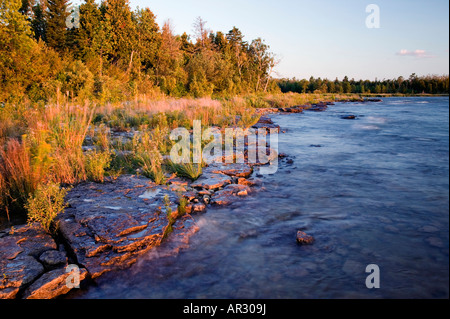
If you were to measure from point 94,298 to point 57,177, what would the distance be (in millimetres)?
2577


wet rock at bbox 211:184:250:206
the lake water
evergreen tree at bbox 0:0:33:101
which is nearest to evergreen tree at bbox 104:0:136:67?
evergreen tree at bbox 0:0:33:101

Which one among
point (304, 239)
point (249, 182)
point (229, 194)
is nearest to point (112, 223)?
point (229, 194)

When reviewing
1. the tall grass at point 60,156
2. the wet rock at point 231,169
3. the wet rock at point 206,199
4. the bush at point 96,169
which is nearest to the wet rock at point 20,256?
the tall grass at point 60,156

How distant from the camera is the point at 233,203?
4641 millimetres

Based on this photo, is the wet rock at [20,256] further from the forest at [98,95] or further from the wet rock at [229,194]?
the wet rock at [229,194]

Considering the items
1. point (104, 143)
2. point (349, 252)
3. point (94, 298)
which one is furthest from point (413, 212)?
point (104, 143)

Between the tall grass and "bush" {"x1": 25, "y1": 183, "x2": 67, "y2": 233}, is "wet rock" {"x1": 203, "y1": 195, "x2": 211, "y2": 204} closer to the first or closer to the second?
the tall grass

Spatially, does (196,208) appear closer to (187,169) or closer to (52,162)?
(187,169)

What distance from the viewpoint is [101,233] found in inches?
128

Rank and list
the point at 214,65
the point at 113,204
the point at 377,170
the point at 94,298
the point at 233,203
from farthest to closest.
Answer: the point at 214,65
the point at 377,170
the point at 233,203
the point at 113,204
the point at 94,298

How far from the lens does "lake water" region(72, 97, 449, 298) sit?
8.57ft

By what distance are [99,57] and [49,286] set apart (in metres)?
24.2

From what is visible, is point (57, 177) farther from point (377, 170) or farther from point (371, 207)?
point (377, 170)

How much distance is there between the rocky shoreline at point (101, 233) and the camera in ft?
8.73
